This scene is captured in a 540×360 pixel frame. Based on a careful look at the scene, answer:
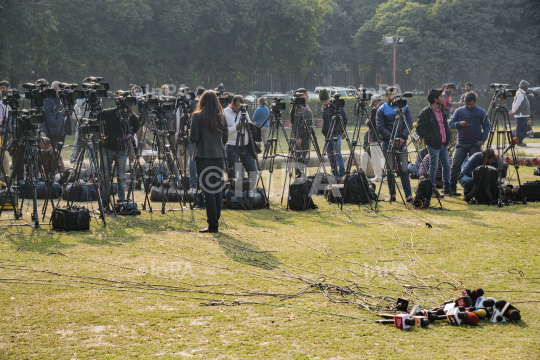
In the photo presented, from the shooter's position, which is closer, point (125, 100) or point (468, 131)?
point (125, 100)

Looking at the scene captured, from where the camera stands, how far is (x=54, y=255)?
21.5 feet

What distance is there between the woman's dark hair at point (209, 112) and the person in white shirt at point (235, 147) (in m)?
2.00

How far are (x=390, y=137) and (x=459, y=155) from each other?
1.59 meters

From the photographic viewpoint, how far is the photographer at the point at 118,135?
29.2 feet

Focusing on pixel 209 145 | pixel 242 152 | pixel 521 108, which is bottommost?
pixel 242 152

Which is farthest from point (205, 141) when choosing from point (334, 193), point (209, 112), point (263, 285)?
point (334, 193)

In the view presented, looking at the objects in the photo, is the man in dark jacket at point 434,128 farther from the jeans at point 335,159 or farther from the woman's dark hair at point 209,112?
the woman's dark hair at point 209,112

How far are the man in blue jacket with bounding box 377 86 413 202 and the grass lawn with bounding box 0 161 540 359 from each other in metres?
1.12

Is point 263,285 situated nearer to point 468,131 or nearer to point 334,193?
point 334,193

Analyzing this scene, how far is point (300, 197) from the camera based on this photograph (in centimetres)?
938

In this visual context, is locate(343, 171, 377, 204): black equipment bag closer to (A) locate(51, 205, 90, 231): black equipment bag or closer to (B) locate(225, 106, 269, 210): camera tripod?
(B) locate(225, 106, 269, 210): camera tripod

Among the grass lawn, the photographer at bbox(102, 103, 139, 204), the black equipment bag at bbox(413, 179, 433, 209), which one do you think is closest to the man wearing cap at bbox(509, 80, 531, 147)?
the black equipment bag at bbox(413, 179, 433, 209)

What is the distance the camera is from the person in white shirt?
9.86m

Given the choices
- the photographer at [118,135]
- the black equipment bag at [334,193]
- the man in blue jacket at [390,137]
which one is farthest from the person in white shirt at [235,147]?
the man in blue jacket at [390,137]
